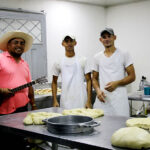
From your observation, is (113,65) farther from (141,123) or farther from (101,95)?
(141,123)

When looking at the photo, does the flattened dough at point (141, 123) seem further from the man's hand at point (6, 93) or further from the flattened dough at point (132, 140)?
the man's hand at point (6, 93)

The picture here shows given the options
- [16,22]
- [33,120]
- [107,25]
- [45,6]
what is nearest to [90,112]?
[33,120]

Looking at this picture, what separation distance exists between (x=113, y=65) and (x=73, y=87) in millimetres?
545

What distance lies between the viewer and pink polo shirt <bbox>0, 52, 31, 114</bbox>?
3.08 meters

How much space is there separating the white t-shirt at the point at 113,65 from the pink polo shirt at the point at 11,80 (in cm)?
91

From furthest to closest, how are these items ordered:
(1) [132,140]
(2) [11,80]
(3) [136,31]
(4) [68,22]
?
1. (3) [136,31]
2. (4) [68,22]
3. (2) [11,80]
4. (1) [132,140]

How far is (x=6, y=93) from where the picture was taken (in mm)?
3018

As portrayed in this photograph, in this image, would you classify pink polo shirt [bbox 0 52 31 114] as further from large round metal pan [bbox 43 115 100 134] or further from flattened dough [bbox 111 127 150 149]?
flattened dough [bbox 111 127 150 149]

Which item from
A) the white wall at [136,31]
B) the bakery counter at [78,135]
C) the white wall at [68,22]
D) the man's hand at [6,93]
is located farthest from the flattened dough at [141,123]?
the white wall at [136,31]

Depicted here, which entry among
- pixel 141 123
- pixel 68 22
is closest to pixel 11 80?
pixel 141 123

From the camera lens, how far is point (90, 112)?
2406 millimetres

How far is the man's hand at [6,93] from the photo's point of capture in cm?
Answer: 301

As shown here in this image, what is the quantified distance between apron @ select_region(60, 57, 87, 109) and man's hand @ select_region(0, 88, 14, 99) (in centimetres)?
71

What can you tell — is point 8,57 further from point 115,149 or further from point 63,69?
point 115,149
